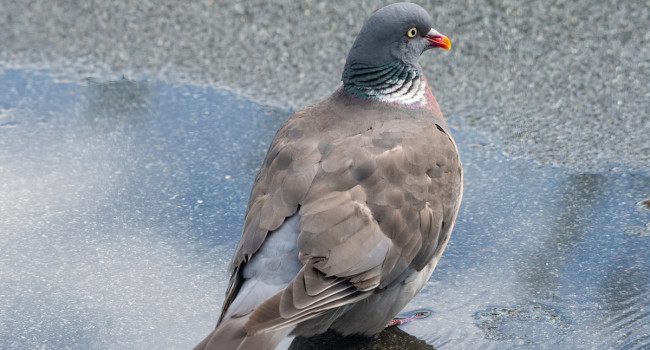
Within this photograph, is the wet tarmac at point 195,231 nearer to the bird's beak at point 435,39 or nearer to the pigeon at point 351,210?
the pigeon at point 351,210

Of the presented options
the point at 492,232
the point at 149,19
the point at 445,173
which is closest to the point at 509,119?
the point at 492,232

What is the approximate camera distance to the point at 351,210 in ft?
10.1

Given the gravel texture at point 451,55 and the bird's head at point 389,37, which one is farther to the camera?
the gravel texture at point 451,55

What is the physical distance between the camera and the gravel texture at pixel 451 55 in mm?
4867

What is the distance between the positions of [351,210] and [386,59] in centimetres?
91

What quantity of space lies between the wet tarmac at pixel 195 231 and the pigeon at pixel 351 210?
46 centimetres

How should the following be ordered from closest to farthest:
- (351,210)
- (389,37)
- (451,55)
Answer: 1. (351,210)
2. (389,37)
3. (451,55)

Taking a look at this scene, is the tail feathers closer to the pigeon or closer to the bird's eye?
the pigeon

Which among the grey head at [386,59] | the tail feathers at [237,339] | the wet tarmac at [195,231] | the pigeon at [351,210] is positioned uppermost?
the grey head at [386,59]

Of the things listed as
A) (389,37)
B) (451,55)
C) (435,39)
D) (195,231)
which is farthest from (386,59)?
(451,55)

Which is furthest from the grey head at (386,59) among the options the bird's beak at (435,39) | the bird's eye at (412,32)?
the bird's beak at (435,39)

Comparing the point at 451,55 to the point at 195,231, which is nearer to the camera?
the point at 195,231

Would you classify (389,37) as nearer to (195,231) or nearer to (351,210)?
(351,210)

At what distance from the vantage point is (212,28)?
590 centimetres
